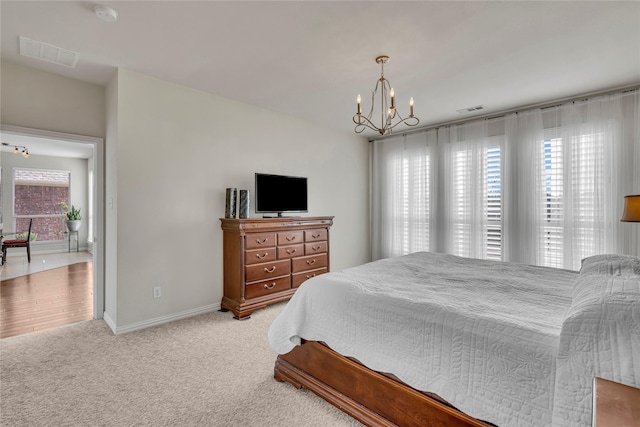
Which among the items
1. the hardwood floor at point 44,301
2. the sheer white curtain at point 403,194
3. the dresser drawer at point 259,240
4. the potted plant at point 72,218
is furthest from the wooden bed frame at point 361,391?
the potted plant at point 72,218

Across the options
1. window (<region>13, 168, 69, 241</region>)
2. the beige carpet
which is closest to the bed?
the beige carpet

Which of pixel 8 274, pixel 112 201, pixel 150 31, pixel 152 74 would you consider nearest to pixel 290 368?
pixel 112 201

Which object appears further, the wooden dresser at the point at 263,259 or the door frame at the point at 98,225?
the wooden dresser at the point at 263,259

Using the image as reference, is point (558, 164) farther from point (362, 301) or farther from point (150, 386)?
point (150, 386)

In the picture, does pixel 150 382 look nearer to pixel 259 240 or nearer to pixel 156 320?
pixel 156 320

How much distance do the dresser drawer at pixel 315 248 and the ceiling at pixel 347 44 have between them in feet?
6.35

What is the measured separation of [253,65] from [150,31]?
2.85 feet

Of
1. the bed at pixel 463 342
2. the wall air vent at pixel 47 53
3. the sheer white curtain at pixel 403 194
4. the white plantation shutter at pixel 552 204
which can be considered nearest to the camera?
the bed at pixel 463 342

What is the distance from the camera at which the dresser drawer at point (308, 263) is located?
3963 mm

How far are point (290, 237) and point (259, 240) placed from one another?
48 centimetres

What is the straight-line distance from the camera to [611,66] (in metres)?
2.91

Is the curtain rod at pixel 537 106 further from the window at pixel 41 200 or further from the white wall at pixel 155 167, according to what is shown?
the window at pixel 41 200

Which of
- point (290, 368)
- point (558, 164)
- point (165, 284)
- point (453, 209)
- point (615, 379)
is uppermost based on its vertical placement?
point (558, 164)

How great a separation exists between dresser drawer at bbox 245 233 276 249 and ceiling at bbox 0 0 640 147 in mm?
1677
